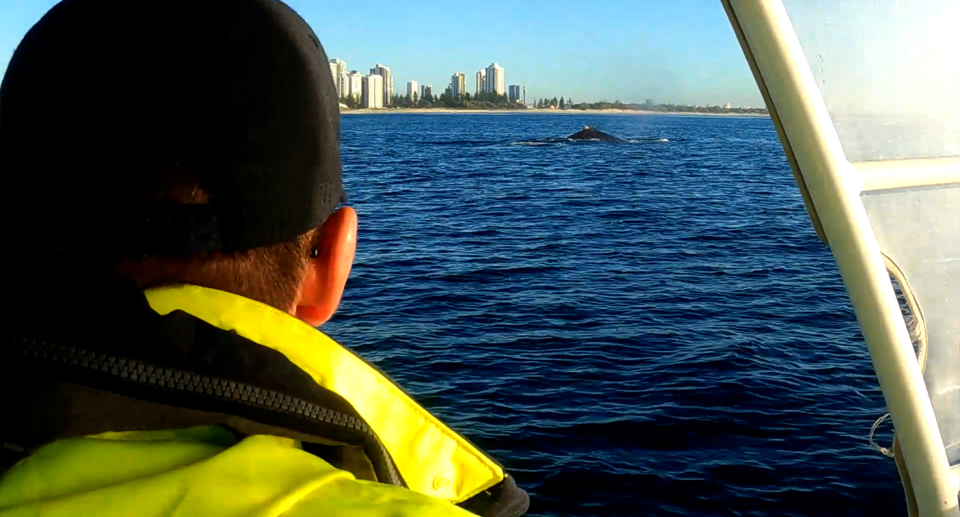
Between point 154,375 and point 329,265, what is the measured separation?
397mm

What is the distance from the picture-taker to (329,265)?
1.38m

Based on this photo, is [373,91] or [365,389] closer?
[365,389]

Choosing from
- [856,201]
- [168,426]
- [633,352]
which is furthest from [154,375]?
[633,352]

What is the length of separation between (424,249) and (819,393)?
39.5 feet

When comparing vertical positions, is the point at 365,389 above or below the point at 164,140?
below

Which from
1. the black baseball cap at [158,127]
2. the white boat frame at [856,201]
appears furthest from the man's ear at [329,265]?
the white boat frame at [856,201]

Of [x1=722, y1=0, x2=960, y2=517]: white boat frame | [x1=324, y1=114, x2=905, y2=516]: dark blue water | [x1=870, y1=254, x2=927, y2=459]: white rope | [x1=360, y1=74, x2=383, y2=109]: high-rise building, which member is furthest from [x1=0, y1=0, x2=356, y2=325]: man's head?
[x1=360, y1=74, x2=383, y2=109]: high-rise building

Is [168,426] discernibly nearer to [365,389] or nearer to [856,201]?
[365,389]

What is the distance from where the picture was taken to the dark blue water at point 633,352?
8898 mm

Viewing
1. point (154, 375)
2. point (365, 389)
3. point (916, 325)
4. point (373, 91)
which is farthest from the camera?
point (373, 91)

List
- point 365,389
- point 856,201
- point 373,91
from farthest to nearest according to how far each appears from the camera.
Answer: point 373,91 → point 856,201 → point 365,389

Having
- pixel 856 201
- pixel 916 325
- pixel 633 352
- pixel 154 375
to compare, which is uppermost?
pixel 856 201

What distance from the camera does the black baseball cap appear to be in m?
1.15

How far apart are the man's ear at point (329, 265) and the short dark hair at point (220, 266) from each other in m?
0.03
